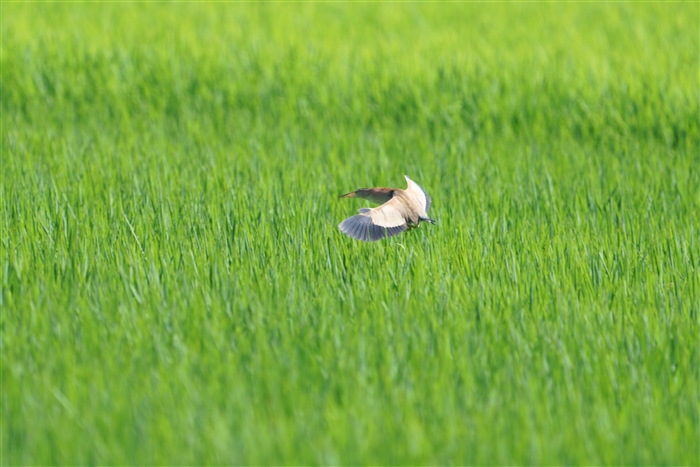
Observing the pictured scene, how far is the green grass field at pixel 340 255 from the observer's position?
2631 millimetres

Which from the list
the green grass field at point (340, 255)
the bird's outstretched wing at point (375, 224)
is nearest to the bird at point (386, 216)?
the bird's outstretched wing at point (375, 224)

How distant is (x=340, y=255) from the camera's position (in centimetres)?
395

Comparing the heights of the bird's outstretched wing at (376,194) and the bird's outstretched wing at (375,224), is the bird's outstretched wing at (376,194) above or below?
above

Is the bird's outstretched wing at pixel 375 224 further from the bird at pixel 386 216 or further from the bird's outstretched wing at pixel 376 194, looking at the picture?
the bird's outstretched wing at pixel 376 194

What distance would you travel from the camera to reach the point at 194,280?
3627mm

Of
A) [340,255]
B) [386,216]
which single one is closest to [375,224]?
[386,216]

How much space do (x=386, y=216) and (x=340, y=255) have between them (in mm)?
271

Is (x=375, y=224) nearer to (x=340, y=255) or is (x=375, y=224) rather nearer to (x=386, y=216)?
(x=386, y=216)

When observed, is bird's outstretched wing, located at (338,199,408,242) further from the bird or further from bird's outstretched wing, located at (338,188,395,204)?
bird's outstretched wing, located at (338,188,395,204)

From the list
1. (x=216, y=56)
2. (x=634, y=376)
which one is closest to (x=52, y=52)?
(x=216, y=56)

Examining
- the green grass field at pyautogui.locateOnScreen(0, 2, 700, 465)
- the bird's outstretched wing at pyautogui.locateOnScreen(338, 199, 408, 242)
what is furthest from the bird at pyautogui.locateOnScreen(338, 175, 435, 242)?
the green grass field at pyautogui.locateOnScreen(0, 2, 700, 465)

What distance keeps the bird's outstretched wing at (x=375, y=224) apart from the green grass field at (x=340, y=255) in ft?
0.52

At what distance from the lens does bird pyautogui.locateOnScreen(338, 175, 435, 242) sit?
3.77 m

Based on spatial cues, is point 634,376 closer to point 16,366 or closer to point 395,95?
point 16,366
